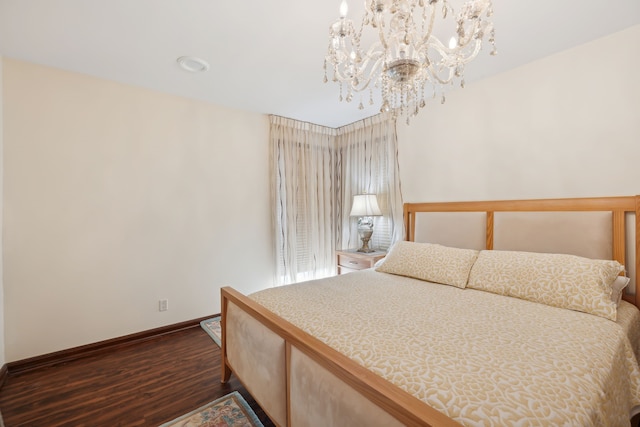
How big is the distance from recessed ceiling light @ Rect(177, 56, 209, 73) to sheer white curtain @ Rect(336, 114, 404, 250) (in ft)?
6.94

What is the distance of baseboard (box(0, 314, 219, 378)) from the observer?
83.8 inches

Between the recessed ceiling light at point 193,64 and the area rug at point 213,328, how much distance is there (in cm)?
247

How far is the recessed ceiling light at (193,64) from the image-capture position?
2.19m

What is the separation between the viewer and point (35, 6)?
Result: 5.31 ft

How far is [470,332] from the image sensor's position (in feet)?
4.27

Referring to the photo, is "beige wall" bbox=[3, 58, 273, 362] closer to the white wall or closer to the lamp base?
the lamp base

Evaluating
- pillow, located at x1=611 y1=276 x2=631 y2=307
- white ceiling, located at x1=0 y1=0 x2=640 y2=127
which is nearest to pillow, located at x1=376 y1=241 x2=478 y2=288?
pillow, located at x1=611 y1=276 x2=631 y2=307

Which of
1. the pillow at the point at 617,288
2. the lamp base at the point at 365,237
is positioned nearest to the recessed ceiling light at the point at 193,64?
the lamp base at the point at 365,237

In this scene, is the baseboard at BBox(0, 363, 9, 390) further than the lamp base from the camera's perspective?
No

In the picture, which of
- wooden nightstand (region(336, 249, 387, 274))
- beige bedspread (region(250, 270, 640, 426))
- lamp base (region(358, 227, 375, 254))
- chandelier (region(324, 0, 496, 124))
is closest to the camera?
beige bedspread (region(250, 270, 640, 426))

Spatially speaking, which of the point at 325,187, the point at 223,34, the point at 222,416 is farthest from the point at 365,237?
the point at 223,34

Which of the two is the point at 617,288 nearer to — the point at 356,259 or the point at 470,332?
the point at 470,332

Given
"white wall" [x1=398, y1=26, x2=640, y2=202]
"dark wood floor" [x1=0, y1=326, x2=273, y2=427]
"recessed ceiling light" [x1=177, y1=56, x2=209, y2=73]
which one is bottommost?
"dark wood floor" [x1=0, y1=326, x2=273, y2=427]

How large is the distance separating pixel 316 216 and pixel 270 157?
104 centimetres
